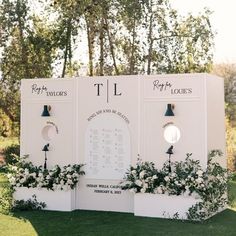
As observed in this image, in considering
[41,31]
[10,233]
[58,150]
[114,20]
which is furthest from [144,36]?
[10,233]

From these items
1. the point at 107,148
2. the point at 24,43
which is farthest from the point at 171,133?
the point at 24,43

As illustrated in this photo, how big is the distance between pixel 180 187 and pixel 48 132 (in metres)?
3.17

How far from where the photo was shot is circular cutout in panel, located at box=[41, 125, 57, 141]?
39.2 feet

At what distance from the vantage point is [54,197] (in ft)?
38.1

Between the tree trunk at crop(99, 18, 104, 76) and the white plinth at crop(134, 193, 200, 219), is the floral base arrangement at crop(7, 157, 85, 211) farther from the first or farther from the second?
the tree trunk at crop(99, 18, 104, 76)

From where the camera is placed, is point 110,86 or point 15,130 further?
point 15,130

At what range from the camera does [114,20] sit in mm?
17672

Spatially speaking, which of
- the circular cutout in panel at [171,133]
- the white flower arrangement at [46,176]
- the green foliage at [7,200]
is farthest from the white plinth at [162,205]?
the green foliage at [7,200]

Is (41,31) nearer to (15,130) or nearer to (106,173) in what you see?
(15,130)

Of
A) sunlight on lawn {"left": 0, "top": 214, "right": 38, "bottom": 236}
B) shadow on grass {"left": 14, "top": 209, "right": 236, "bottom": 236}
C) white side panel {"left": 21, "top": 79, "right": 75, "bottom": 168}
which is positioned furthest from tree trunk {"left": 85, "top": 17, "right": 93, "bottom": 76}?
sunlight on lawn {"left": 0, "top": 214, "right": 38, "bottom": 236}

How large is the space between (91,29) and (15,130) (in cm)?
541

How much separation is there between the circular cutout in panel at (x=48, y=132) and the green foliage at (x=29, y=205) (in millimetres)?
1201

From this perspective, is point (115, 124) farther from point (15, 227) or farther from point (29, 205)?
point (15, 227)

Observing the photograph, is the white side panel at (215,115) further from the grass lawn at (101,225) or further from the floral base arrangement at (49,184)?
the floral base arrangement at (49,184)
